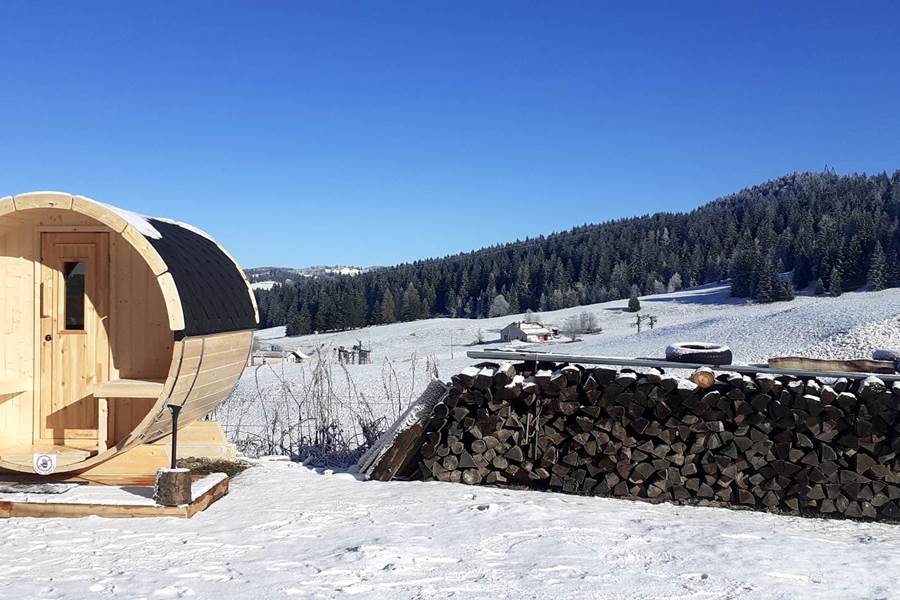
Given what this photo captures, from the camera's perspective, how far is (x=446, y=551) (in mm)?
5219

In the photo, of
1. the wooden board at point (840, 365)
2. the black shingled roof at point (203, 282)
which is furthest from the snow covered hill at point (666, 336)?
the wooden board at point (840, 365)

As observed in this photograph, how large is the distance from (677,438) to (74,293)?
21.0 feet

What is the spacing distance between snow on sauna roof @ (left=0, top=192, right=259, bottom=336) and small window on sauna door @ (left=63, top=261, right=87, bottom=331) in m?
0.97

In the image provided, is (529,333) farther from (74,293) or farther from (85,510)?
(85,510)

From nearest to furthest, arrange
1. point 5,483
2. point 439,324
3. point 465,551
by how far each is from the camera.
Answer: point 465,551 < point 5,483 < point 439,324

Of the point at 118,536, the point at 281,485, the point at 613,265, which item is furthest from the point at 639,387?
the point at 613,265

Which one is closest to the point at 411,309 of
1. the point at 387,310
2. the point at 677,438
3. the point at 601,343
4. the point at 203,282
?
the point at 387,310

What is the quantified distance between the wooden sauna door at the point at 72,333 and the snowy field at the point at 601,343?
8.16ft

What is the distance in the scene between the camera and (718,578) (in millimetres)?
4730

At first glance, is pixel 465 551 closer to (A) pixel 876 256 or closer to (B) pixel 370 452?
(B) pixel 370 452

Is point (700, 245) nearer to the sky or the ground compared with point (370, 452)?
nearer to the sky

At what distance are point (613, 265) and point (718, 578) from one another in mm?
84752

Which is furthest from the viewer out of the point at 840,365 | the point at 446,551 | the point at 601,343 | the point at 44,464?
the point at 601,343

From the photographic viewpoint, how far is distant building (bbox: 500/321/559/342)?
4753cm
